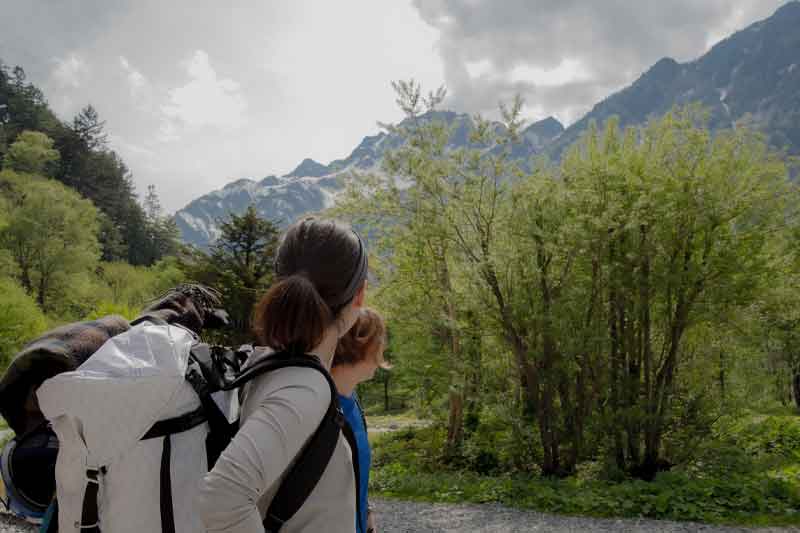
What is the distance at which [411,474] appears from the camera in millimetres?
13352

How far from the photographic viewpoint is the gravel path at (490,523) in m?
7.73

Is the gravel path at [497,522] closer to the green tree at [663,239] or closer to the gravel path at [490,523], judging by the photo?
the gravel path at [490,523]

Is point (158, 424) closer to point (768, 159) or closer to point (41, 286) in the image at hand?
point (768, 159)

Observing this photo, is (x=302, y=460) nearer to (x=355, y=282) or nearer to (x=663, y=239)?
(x=355, y=282)

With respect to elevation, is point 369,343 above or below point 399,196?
below

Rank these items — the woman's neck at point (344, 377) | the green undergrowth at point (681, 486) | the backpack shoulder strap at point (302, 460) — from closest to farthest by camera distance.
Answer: the backpack shoulder strap at point (302, 460)
the woman's neck at point (344, 377)
the green undergrowth at point (681, 486)

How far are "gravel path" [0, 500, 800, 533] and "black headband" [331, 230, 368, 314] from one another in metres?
7.98

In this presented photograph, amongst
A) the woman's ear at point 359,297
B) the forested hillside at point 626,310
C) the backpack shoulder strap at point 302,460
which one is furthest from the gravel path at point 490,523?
the woman's ear at point 359,297

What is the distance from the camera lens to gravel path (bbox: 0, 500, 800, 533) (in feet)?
25.4

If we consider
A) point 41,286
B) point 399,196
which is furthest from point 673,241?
point 41,286

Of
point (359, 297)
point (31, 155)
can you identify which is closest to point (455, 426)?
point (359, 297)

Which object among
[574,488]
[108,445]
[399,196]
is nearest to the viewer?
[108,445]

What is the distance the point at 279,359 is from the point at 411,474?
13.1 meters

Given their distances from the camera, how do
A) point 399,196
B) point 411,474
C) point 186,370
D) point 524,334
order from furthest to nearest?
1. point 399,196
2. point 411,474
3. point 524,334
4. point 186,370
